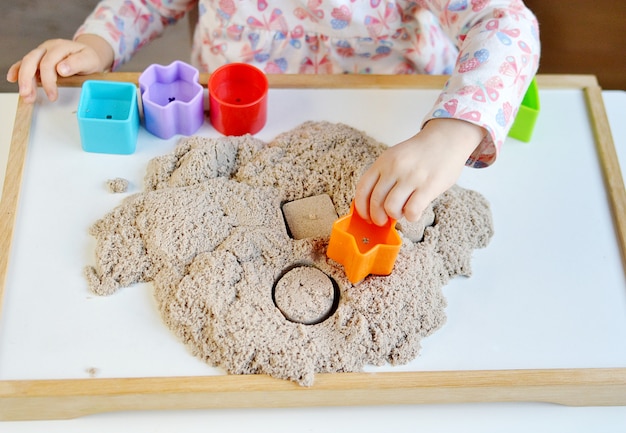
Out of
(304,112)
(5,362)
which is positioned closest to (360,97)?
(304,112)

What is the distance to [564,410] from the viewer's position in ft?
2.14

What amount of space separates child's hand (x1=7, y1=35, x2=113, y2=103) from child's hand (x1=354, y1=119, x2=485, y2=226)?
34 centimetres

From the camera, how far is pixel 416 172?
25.9 inches

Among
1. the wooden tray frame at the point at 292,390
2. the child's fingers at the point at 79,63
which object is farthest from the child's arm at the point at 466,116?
the child's fingers at the point at 79,63

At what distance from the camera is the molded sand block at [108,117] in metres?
0.71

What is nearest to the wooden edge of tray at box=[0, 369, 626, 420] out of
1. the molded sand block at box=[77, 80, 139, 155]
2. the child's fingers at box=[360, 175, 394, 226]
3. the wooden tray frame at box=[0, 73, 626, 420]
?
the wooden tray frame at box=[0, 73, 626, 420]

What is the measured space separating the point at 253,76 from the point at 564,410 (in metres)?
0.45

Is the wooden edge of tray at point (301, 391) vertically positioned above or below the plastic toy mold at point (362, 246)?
below

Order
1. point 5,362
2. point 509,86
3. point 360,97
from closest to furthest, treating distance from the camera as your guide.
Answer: point 5,362 → point 509,86 → point 360,97

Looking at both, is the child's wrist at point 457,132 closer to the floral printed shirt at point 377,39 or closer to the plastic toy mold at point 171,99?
the floral printed shirt at point 377,39

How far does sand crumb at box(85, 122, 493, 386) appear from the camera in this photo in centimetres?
62

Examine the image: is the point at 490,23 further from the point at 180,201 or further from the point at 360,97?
the point at 180,201

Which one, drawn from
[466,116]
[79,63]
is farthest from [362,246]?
[79,63]

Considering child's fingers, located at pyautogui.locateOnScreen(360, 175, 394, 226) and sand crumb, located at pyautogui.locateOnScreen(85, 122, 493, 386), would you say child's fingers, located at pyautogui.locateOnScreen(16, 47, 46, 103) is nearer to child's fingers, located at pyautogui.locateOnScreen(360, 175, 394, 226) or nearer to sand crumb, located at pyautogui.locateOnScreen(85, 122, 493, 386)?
sand crumb, located at pyautogui.locateOnScreen(85, 122, 493, 386)
